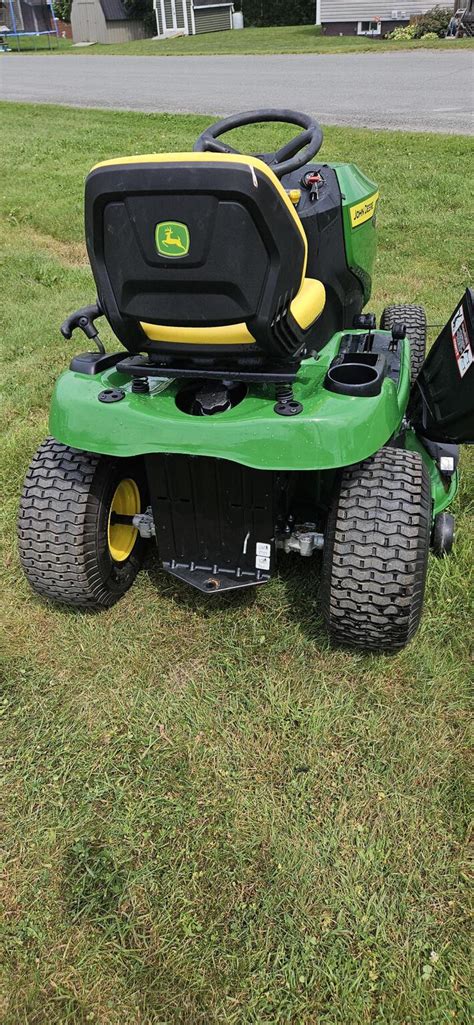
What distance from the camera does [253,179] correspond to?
1.75m

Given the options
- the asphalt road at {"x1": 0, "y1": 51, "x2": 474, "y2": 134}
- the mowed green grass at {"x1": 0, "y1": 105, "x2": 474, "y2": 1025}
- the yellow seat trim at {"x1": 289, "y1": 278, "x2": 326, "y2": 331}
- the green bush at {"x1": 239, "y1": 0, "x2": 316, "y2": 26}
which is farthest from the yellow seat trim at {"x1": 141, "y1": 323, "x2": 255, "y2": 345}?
the green bush at {"x1": 239, "y1": 0, "x2": 316, "y2": 26}

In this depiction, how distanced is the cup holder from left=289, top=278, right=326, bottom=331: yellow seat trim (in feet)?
0.55

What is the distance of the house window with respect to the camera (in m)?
25.1

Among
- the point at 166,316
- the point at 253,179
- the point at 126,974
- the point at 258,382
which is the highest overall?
the point at 253,179

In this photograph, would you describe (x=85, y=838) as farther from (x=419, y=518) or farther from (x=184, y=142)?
(x=184, y=142)

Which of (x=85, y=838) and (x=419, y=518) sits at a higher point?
(x=419, y=518)

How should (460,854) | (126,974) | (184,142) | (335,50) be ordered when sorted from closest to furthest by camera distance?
(126,974) → (460,854) → (184,142) → (335,50)

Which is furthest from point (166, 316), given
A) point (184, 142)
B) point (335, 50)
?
point (335, 50)

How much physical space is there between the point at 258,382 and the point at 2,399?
99.9 inches

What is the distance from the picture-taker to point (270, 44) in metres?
25.8

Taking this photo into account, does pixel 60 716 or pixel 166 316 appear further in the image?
pixel 60 716

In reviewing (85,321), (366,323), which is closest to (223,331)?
(85,321)

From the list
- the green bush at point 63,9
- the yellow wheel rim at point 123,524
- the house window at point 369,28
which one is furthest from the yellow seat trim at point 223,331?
the green bush at point 63,9

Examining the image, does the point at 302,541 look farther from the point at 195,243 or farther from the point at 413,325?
the point at 413,325
